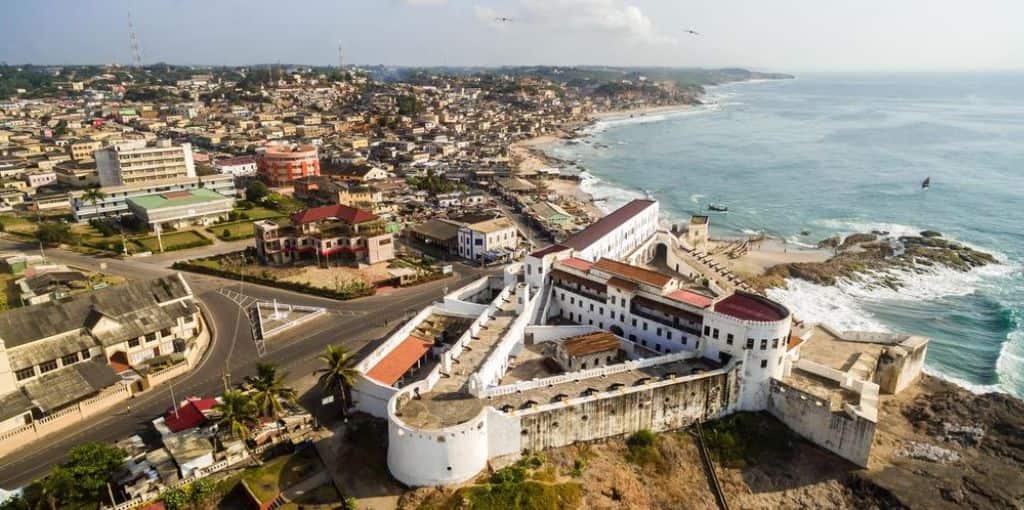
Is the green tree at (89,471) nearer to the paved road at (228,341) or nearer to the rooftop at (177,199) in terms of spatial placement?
the paved road at (228,341)

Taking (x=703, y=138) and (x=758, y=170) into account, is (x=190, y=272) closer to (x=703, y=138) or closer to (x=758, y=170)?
(x=758, y=170)

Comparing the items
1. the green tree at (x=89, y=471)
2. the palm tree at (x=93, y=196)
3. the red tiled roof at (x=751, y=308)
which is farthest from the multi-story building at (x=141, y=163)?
the red tiled roof at (x=751, y=308)

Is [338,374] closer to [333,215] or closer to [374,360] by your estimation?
[374,360]

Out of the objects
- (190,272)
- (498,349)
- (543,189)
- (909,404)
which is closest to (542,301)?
(498,349)

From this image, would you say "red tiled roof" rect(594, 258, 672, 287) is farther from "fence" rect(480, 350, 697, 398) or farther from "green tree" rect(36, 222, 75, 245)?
"green tree" rect(36, 222, 75, 245)

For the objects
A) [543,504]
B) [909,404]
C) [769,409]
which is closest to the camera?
[543,504]

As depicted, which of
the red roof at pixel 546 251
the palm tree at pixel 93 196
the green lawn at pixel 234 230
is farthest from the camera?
the palm tree at pixel 93 196

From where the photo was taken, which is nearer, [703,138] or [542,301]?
[542,301]
